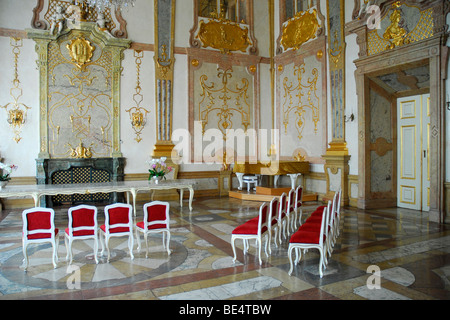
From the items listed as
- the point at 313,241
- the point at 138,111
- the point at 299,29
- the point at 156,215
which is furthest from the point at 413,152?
the point at 138,111

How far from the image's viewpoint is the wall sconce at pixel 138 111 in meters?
9.44

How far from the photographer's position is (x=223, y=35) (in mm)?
10523

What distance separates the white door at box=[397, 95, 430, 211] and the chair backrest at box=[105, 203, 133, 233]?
257 inches

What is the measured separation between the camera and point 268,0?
1087 centimetres

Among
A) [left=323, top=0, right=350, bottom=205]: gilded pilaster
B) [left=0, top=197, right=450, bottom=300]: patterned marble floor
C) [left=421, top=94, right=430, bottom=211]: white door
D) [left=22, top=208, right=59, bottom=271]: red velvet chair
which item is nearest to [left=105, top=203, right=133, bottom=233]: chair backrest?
[left=0, top=197, right=450, bottom=300]: patterned marble floor

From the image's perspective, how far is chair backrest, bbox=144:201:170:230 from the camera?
4.55 meters

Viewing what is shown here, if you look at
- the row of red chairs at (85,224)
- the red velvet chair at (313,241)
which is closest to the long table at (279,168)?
the row of red chairs at (85,224)

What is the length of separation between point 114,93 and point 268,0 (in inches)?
220

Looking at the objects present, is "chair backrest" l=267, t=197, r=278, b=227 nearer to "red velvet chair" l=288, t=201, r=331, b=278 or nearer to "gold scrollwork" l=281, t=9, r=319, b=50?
"red velvet chair" l=288, t=201, r=331, b=278

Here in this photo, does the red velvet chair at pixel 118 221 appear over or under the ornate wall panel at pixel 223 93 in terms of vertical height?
under

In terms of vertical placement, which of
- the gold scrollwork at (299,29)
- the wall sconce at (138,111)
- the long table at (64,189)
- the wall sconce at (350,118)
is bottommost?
the long table at (64,189)

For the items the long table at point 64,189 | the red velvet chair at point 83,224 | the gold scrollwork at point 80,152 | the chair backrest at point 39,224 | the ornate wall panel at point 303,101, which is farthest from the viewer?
the ornate wall panel at point 303,101

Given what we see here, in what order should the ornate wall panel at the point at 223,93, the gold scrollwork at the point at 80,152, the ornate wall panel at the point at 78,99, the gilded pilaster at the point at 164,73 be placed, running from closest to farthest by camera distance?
the ornate wall panel at the point at 78,99, the gold scrollwork at the point at 80,152, the gilded pilaster at the point at 164,73, the ornate wall panel at the point at 223,93

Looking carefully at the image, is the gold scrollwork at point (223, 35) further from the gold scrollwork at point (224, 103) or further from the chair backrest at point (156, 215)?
the chair backrest at point (156, 215)
